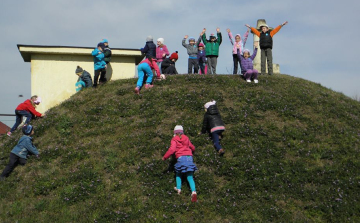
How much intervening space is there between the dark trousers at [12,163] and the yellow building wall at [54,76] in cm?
814

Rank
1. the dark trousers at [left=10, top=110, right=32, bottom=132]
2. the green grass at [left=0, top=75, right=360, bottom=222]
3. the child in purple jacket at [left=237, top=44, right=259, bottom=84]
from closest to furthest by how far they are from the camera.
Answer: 1. the green grass at [left=0, top=75, right=360, bottom=222]
2. the dark trousers at [left=10, top=110, right=32, bottom=132]
3. the child in purple jacket at [left=237, top=44, right=259, bottom=84]

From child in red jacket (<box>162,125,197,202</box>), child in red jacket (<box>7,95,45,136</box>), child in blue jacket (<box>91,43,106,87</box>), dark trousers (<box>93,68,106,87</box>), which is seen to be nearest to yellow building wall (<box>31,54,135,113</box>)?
dark trousers (<box>93,68,106,87</box>)

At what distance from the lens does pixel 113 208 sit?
410 inches

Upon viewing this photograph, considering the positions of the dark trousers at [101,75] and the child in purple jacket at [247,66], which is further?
the dark trousers at [101,75]

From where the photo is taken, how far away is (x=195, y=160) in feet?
40.2

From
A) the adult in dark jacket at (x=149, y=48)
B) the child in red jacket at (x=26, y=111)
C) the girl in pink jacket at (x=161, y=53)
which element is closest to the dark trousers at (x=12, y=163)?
the child in red jacket at (x=26, y=111)

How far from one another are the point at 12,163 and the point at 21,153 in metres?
0.48

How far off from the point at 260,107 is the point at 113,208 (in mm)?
8163

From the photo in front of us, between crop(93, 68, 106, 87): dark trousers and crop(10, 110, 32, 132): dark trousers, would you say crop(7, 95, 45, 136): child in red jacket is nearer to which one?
crop(10, 110, 32, 132): dark trousers

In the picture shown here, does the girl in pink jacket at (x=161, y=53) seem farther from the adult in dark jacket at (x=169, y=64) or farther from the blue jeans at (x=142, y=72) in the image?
the blue jeans at (x=142, y=72)

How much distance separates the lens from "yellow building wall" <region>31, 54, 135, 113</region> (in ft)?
69.0

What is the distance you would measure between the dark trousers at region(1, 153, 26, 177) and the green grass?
212 millimetres

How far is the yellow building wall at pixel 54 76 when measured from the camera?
21.0m

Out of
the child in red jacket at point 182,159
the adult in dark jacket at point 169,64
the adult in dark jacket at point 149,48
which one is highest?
the adult in dark jacket at point 149,48
